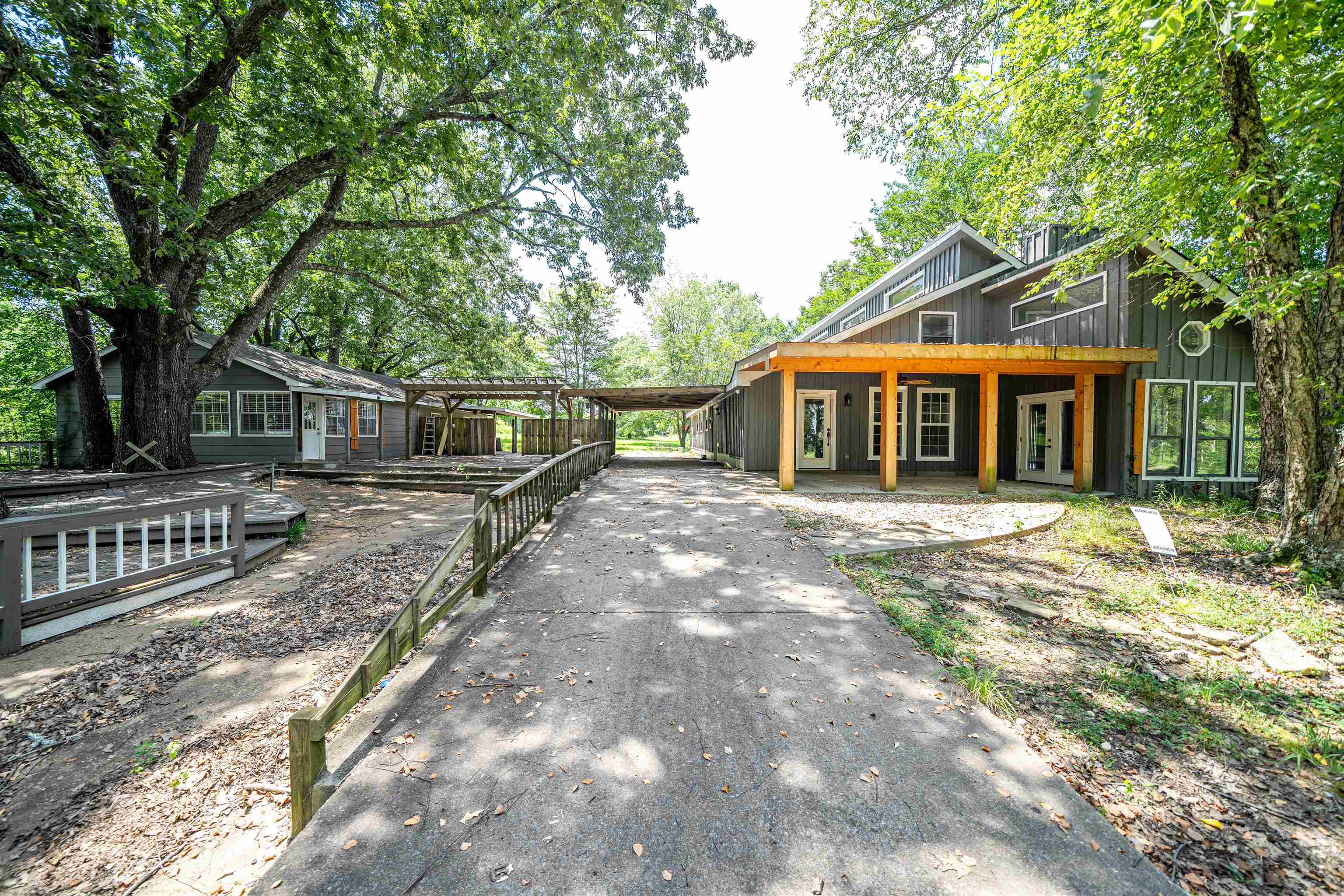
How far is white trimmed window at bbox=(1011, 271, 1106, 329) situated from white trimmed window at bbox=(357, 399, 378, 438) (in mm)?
19887

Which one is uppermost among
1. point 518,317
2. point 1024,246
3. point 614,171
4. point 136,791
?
point 614,171

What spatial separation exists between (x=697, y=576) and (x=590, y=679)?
197cm

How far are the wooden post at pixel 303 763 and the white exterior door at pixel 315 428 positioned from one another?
15779mm

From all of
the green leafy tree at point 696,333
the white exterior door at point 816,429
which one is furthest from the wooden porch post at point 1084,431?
the green leafy tree at point 696,333

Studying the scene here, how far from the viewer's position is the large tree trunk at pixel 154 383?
1015 centimetres

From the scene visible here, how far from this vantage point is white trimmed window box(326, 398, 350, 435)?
16203 mm

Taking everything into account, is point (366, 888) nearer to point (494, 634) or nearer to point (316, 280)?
point (494, 634)

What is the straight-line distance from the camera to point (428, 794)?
7.07ft

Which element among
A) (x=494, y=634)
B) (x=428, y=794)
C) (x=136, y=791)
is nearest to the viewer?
(x=428, y=794)

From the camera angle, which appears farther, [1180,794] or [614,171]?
[614,171]

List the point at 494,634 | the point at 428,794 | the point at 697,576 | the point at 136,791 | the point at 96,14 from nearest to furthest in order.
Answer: the point at 428,794, the point at 136,791, the point at 494,634, the point at 697,576, the point at 96,14

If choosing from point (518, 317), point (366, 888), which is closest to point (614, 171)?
point (518, 317)

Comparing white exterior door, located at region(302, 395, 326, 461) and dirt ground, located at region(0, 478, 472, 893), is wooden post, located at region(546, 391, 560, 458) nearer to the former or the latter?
white exterior door, located at region(302, 395, 326, 461)

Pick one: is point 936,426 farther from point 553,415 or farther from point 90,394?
point 90,394
